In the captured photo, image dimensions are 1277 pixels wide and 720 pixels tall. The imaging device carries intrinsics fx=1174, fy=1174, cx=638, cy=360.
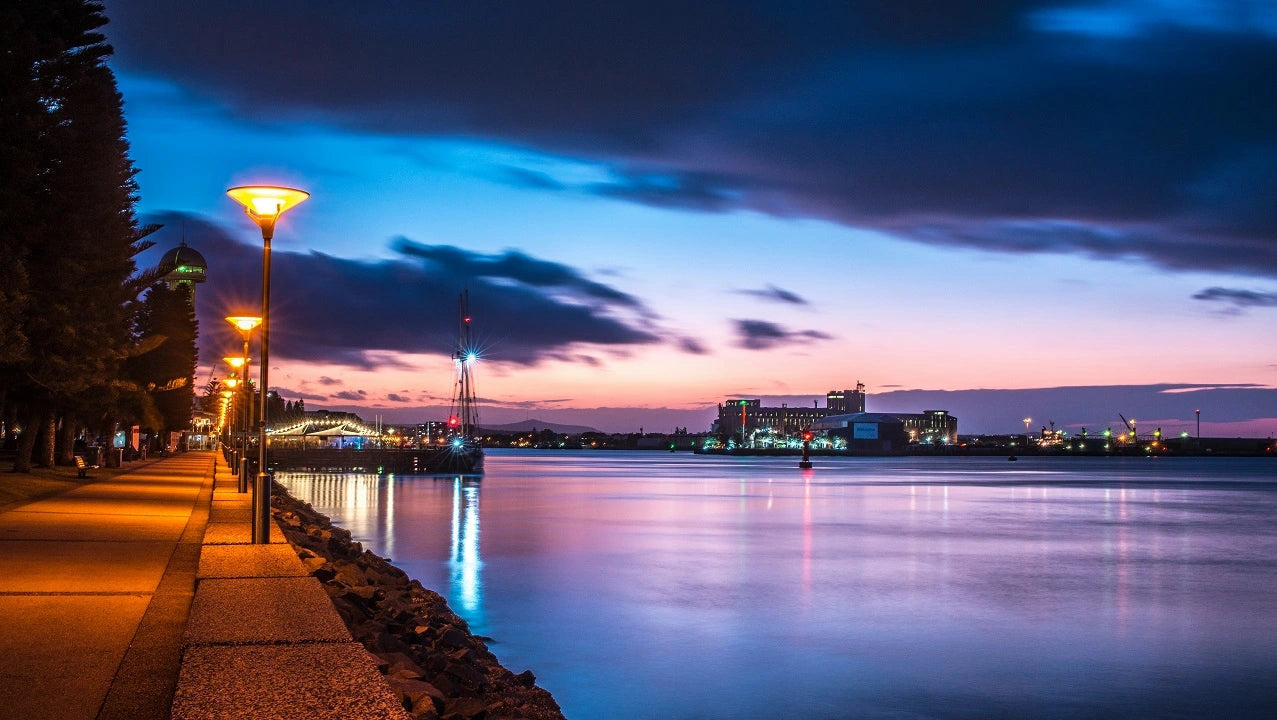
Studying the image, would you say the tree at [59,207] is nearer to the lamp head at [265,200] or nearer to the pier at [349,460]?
the lamp head at [265,200]

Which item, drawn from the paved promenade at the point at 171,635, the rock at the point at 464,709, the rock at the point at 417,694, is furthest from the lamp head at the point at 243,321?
the rock at the point at 417,694

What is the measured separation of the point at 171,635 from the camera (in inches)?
399

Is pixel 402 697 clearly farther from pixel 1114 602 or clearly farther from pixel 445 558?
pixel 445 558

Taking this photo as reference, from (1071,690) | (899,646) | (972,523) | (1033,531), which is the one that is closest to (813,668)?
(899,646)

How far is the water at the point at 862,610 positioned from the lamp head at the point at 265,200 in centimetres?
769

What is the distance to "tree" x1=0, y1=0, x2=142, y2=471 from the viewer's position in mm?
26969

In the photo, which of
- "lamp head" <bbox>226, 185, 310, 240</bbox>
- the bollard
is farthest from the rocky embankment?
"lamp head" <bbox>226, 185, 310, 240</bbox>

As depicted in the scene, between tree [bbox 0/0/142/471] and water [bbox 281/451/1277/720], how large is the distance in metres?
11.3

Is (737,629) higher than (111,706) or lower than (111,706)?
lower

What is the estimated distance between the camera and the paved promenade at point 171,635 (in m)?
7.21

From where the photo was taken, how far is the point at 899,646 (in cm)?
1934

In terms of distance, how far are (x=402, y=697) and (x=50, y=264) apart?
1053 inches

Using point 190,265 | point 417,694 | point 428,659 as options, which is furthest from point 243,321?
point 190,265

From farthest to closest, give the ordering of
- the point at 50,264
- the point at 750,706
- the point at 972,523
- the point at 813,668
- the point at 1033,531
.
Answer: the point at 972,523 → the point at 1033,531 → the point at 50,264 → the point at 813,668 → the point at 750,706
